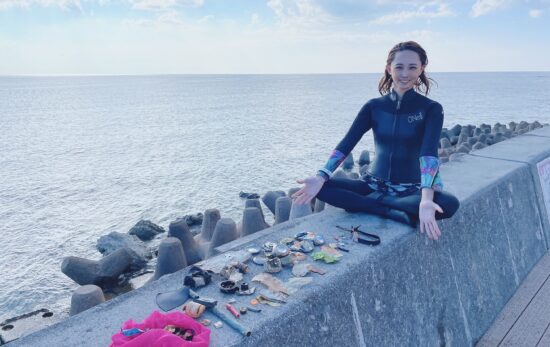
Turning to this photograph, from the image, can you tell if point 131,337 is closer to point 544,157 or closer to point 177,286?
point 177,286

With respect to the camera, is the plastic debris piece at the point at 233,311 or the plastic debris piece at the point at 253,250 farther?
the plastic debris piece at the point at 253,250

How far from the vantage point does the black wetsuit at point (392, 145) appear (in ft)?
12.7

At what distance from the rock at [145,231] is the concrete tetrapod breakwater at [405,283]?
780 centimetres

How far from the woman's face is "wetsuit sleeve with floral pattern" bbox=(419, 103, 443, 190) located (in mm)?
308

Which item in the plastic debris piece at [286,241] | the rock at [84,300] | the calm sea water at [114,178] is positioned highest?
the plastic debris piece at [286,241]

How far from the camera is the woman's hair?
3.93 metres

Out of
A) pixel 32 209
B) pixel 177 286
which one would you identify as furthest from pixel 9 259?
pixel 177 286

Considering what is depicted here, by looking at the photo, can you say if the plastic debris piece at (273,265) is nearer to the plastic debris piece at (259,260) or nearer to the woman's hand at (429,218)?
the plastic debris piece at (259,260)

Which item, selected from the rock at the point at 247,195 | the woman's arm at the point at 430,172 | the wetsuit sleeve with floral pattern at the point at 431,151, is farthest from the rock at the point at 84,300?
the rock at the point at 247,195

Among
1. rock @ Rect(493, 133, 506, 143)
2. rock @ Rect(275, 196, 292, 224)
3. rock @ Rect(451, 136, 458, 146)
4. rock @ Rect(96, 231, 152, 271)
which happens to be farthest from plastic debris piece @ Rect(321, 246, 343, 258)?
rock @ Rect(451, 136, 458, 146)

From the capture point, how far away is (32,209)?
48.1 feet

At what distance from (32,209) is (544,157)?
14461mm

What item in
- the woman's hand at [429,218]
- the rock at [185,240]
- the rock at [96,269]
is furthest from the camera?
the rock at [96,269]

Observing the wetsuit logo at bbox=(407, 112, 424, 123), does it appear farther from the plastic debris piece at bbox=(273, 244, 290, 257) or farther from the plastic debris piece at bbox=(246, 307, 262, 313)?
the plastic debris piece at bbox=(246, 307, 262, 313)
